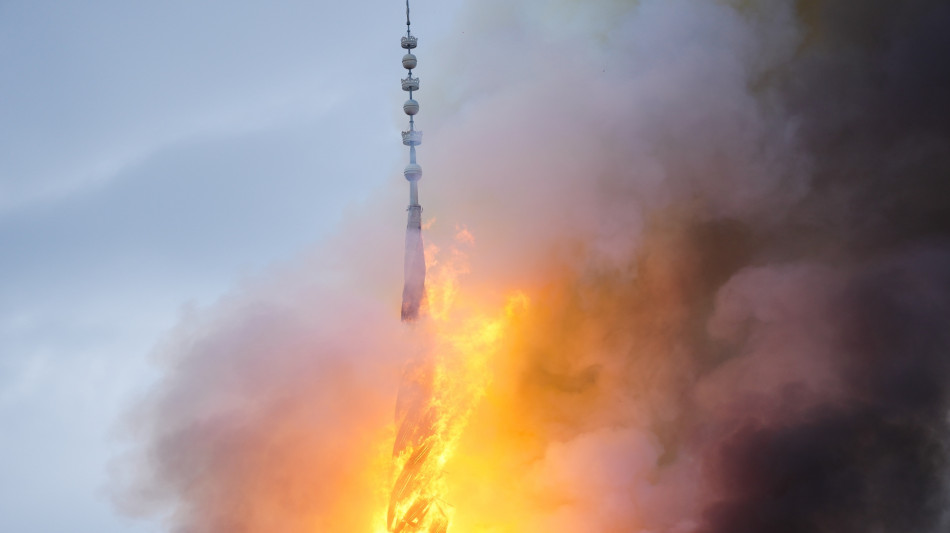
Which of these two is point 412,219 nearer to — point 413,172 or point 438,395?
point 413,172

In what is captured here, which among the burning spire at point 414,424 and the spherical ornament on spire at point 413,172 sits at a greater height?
the spherical ornament on spire at point 413,172

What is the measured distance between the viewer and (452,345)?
5241 centimetres

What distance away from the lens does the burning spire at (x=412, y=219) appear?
172ft

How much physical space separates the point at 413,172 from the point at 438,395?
11.9m

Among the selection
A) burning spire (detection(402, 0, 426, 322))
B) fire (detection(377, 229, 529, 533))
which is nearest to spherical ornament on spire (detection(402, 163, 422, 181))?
burning spire (detection(402, 0, 426, 322))

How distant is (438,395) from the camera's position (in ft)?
169

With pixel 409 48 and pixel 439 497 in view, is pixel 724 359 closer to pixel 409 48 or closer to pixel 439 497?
pixel 439 497

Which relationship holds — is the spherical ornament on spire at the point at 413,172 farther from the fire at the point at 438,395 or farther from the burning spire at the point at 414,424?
the fire at the point at 438,395

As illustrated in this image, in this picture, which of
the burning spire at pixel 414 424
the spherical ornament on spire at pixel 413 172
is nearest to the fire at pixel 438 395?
the burning spire at pixel 414 424

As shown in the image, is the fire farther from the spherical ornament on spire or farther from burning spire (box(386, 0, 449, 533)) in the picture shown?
the spherical ornament on spire

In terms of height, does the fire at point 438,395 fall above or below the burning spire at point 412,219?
below

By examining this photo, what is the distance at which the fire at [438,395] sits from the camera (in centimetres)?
5000

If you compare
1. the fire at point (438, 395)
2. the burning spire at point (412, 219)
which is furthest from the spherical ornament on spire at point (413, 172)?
the fire at point (438, 395)

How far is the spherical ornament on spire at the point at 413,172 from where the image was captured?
5297 cm
